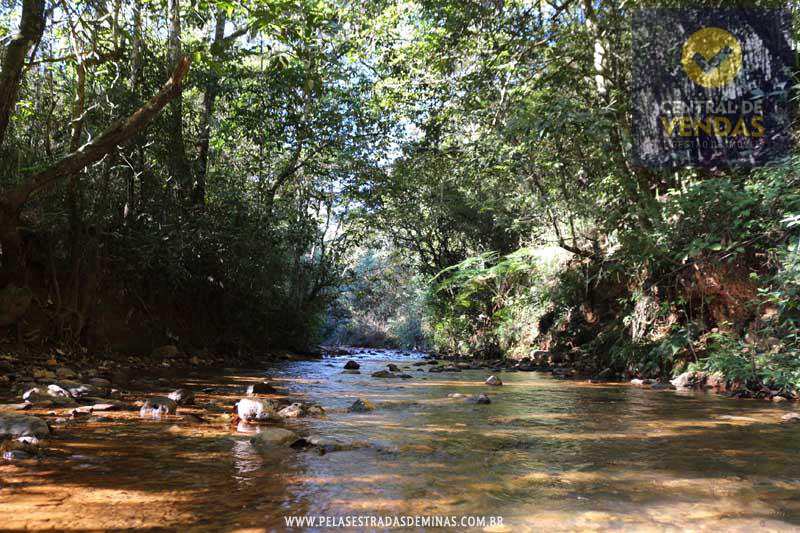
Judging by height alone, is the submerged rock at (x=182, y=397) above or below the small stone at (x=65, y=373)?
below

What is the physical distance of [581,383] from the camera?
25.6 feet

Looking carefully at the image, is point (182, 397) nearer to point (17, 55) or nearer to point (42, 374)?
point (42, 374)

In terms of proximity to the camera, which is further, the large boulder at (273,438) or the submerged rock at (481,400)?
the submerged rock at (481,400)

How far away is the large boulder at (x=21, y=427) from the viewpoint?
3.16 meters

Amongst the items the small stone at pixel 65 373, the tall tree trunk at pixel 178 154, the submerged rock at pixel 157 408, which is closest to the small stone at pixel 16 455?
the submerged rock at pixel 157 408

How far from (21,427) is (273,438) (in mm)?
1508

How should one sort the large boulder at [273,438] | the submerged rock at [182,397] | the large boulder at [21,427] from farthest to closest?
1. the submerged rock at [182,397]
2. the large boulder at [273,438]
3. the large boulder at [21,427]

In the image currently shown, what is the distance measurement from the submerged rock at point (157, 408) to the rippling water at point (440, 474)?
0.26 metres

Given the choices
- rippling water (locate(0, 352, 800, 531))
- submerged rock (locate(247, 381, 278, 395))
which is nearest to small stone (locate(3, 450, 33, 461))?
rippling water (locate(0, 352, 800, 531))

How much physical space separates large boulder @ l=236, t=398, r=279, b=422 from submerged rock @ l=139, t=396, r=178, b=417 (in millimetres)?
529

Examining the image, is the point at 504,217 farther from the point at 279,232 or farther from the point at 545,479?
the point at 545,479

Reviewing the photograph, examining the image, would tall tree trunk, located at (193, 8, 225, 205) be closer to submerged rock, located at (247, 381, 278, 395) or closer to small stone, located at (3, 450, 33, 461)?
submerged rock, located at (247, 381, 278, 395)

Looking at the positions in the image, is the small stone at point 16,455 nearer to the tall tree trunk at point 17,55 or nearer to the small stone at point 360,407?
the small stone at point 360,407

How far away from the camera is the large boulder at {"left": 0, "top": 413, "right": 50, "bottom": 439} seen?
3158mm
